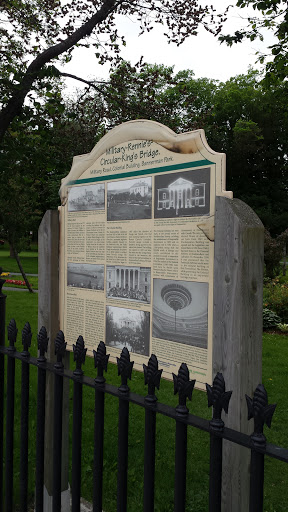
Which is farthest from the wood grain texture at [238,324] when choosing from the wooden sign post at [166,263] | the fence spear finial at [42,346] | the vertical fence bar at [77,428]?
the fence spear finial at [42,346]

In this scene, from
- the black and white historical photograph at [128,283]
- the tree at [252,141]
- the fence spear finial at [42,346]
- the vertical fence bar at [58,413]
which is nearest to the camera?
the vertical fence bar at [58,413]

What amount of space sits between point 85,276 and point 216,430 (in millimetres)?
1880

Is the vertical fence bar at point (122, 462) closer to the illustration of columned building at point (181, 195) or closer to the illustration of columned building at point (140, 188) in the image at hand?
the illustration of columned building at point (181, 195)

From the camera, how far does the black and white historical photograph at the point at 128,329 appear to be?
2.85 metres

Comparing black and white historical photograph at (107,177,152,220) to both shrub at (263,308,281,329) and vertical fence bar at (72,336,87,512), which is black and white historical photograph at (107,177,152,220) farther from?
shrub at (263,308,281,329)

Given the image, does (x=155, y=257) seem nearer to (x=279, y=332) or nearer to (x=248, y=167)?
(x=279, y=332)

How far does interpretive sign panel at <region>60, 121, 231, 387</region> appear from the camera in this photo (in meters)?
2.47

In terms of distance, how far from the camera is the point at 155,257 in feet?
9.07

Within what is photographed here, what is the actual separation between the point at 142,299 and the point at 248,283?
85 centimetres

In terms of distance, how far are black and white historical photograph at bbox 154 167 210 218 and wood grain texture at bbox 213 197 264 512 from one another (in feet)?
0.56

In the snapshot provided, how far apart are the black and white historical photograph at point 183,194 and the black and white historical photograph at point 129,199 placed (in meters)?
0.09

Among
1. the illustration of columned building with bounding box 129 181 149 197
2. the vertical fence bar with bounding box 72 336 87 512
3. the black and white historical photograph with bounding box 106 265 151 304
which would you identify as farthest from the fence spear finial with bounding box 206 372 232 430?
the illustration of columned building with bounding box 129 181 149 197

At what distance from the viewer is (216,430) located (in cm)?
170

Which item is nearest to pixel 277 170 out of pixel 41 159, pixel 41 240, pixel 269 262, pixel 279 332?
pixel 269 262
